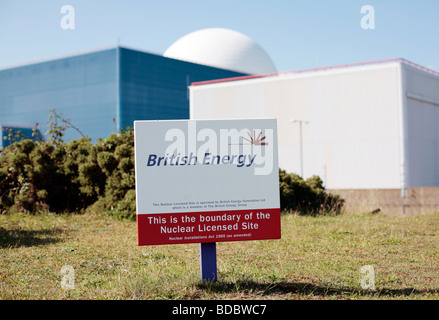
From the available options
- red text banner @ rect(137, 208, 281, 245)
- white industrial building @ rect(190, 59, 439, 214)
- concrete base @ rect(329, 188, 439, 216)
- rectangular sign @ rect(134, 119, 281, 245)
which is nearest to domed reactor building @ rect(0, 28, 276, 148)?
white industrial building @ rect(190, 59, 439, 214)

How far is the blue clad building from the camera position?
62750 millimetres

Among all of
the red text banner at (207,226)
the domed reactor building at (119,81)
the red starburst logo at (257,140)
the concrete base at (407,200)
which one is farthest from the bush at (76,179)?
the domed reactor building at (119,81)

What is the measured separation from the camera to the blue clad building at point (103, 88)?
2470 inches

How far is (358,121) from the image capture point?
36688mm

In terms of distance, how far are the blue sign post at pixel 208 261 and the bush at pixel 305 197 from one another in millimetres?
10600

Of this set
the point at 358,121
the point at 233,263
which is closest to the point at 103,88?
the point at 358,121

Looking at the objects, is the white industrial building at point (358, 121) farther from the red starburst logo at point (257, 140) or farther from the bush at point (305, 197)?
the red starburst logo at point (257, 140)

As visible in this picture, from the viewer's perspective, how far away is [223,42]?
70438 millimetres

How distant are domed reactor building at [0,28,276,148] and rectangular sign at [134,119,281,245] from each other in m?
55.7

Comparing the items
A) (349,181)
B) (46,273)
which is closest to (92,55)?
(349,181)

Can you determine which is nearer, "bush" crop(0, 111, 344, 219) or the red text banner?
the red text banner

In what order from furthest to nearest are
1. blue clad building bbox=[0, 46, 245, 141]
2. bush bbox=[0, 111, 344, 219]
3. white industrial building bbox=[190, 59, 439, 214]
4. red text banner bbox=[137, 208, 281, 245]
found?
blue clad building bbox=[0, 46, 245, 141]
white industrial building bbox=[190, 59, 439, 214]
bush bbox=[0, 111, 344, 219]
red text banner bbox=[137, 208, 281, 245]

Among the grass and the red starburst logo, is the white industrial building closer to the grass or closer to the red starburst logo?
the grass
